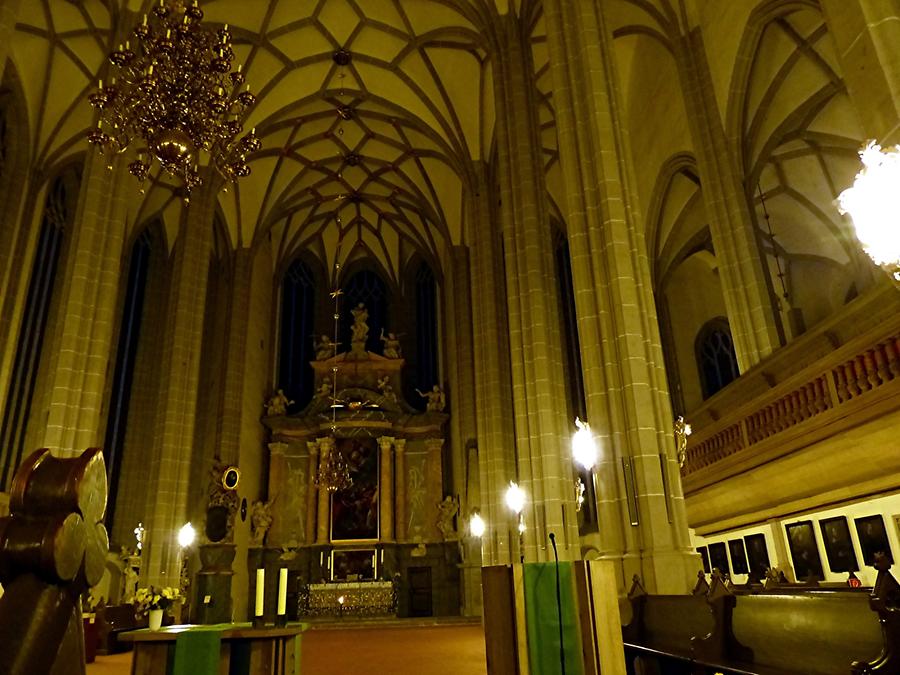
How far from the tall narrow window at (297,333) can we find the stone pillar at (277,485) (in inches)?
74.7

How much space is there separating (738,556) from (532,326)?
5631 mm

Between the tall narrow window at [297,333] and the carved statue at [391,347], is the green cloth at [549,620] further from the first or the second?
the tall narrow window at [297,333]

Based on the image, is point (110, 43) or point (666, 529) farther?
point (110, 43)

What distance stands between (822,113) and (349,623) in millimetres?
16179

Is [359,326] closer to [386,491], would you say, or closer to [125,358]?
[386,491]

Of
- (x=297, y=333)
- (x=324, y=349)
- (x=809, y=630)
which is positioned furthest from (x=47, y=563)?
(x=297, y=333)

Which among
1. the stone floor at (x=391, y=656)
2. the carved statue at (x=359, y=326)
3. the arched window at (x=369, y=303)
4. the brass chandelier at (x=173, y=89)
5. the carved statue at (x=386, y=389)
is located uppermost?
the arched window at (x=369, y=303)

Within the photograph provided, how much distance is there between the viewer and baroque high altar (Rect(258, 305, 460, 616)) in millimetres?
20047

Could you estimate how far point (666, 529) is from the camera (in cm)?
646

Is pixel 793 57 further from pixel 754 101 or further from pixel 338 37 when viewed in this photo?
pixel 338 37

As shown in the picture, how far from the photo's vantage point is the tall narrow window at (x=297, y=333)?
78.0 ft

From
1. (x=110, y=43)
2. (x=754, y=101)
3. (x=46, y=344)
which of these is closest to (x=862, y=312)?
(x=754, y=101)

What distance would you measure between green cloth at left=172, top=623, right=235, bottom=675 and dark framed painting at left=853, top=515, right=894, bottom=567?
323 inches

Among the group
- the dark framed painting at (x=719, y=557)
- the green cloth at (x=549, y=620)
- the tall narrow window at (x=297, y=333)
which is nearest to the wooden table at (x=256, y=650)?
the green cloth at (x=549, y=620)
